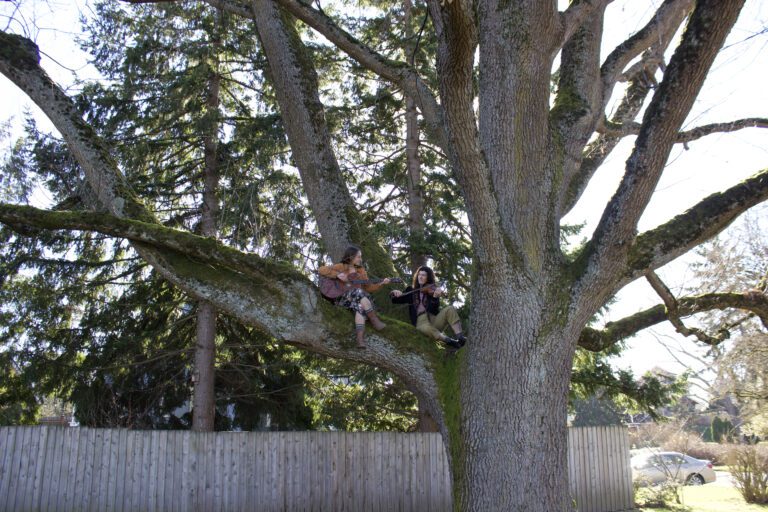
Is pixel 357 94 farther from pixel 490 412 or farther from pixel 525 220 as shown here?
pixel 490 412

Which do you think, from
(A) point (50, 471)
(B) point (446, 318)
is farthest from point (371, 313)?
(A) point (50, 471)

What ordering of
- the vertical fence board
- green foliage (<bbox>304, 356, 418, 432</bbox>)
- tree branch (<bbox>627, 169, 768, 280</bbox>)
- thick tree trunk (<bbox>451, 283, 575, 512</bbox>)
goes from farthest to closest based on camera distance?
green foliage (<bbox>304, 356, 418, 432</bbox>)
the vertical fence board
tree branch (<bbox>627, 169, 768, 280</bbox>)
thick tree trunk (<bbox>451, 283, 575, 512</bbox>)

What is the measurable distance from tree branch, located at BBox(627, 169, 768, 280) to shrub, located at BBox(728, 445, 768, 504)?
11.4 meters

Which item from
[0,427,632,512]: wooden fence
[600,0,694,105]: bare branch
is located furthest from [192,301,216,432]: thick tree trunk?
[600,0,694,105]: bare branch

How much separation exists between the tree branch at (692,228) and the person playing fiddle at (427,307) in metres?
1.89

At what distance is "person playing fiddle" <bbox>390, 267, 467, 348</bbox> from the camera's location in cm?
662

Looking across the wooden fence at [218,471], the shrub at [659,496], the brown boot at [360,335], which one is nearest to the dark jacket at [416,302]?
the brown boot at [360,335]

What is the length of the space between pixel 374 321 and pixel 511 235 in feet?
5.15

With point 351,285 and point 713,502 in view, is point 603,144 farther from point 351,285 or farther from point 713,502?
point 713,502

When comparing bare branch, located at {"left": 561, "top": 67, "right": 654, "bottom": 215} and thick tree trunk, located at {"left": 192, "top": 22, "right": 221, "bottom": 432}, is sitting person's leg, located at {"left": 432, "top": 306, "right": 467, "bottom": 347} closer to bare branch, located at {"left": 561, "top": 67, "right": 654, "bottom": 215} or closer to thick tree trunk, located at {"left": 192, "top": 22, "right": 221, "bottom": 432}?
bare branch, located at {"left": 561, "top": 67, "right": 654, "bottom": 215}

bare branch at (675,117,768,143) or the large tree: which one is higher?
bare branch at (675,117,768,143)

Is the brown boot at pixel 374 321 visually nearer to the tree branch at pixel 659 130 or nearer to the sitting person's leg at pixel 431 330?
the sitting person's leg at pixel 431 330

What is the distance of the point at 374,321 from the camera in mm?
6133

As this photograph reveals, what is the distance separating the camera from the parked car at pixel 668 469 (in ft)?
51.5
